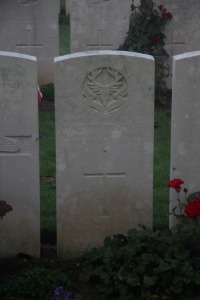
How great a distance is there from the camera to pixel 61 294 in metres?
4.98

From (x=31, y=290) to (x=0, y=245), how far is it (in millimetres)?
803

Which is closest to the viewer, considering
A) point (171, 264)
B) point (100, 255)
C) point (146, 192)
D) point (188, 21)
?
point (171, 264)

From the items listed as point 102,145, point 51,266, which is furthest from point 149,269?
point 102,145

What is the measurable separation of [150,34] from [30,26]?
182cm

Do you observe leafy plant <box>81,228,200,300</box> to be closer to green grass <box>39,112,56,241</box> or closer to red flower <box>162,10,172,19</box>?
green grass <box>39,112,56,241</box>

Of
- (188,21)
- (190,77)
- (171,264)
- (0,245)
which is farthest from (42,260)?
(188,21)

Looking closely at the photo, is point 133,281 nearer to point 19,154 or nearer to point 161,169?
point 19,154

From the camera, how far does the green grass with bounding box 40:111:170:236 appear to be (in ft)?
21.0

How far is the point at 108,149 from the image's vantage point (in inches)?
218

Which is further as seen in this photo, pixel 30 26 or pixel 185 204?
pixel 30 26

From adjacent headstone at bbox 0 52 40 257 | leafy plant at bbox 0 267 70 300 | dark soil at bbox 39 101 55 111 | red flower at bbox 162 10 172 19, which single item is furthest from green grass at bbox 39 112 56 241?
red flower at bbox 162 10 172 19

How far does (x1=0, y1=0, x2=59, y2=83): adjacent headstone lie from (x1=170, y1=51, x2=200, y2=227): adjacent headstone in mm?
6067

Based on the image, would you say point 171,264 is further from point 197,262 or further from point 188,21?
point 188,21

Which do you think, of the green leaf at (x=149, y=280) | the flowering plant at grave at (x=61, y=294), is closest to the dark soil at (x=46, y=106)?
the flowering plant at grave at (x=61, y=294)
